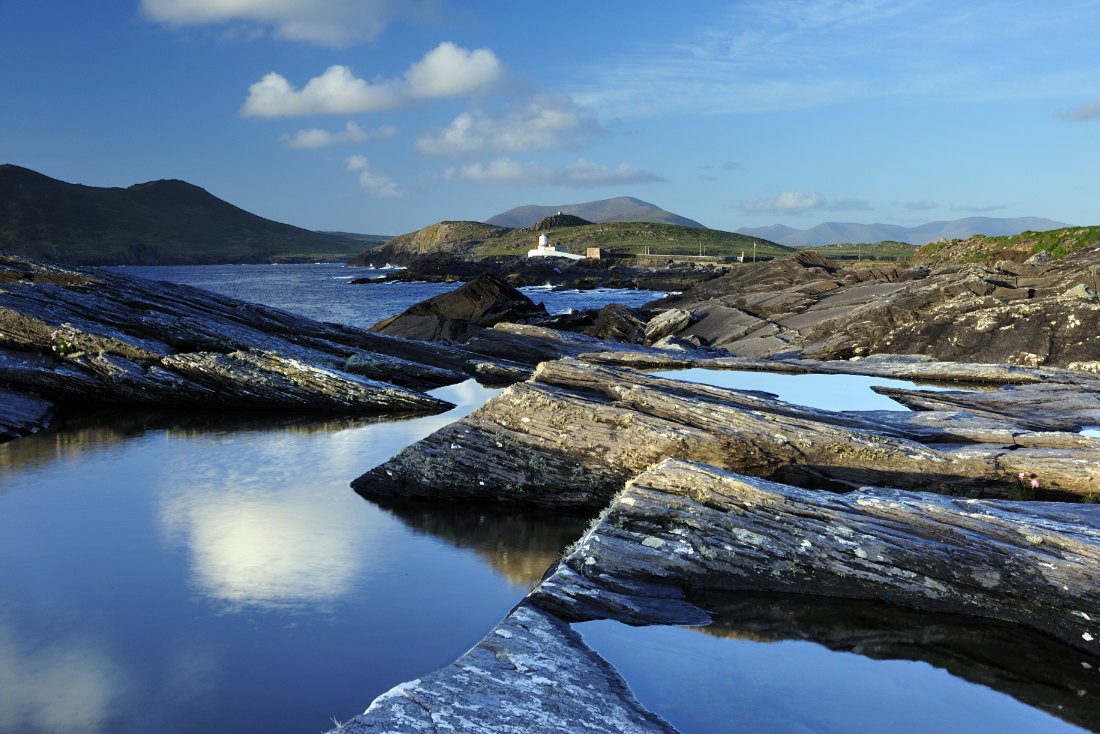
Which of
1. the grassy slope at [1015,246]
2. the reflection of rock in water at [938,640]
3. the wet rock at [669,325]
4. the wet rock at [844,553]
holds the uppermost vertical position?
the grassy slope at [1015,246]

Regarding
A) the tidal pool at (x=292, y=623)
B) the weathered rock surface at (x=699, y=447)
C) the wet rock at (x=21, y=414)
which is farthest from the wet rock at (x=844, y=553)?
the wet rock at (x=21, y=414)

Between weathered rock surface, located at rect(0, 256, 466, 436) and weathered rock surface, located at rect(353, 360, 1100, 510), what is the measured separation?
7299 mm

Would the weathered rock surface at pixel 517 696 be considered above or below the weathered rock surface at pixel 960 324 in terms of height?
below

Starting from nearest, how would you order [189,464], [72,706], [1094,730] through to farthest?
[1094,730], [72,706], [189,464]

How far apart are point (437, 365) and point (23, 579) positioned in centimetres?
1554

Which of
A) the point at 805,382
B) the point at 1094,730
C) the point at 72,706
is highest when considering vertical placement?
the point at 805,382

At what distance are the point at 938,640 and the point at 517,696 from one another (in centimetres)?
454

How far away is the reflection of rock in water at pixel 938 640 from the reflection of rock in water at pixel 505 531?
272 centimetres

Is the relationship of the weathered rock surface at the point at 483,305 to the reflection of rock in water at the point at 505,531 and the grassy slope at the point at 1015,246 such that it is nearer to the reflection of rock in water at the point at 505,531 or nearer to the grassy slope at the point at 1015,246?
the grassy slope at the point at 1015,246

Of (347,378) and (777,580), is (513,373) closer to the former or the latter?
(347,378)

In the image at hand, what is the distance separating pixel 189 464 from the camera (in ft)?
52.3

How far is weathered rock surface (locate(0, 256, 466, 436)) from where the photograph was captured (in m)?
20.7

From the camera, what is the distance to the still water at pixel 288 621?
7020mm

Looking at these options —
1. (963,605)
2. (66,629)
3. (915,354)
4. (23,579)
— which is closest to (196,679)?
(66,629)
